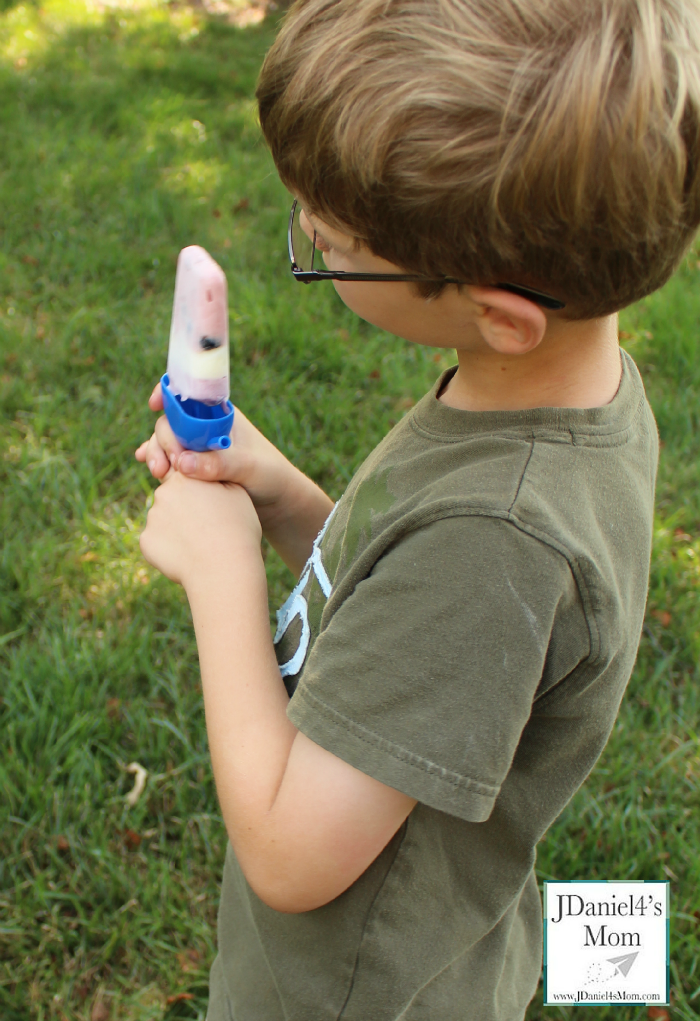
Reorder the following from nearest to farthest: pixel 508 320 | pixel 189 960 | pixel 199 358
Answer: pixel 508 320 → pixel 199 358 → pixel 189 960

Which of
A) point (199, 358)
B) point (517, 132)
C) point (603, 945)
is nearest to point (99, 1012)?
point (603, 945)

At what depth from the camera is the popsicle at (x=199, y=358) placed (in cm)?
114

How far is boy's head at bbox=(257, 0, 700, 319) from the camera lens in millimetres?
810

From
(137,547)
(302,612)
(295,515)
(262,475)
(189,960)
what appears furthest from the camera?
(137,547)

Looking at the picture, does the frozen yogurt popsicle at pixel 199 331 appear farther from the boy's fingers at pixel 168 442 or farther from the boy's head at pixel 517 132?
the boy's head at pixel 517 132

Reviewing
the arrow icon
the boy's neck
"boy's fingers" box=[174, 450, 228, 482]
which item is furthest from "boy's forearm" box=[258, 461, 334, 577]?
the arrow icon

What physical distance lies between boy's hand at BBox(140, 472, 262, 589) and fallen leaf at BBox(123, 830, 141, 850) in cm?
124

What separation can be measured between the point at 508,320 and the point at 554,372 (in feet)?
0.35

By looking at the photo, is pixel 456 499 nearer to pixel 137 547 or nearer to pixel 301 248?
pixel 301 248

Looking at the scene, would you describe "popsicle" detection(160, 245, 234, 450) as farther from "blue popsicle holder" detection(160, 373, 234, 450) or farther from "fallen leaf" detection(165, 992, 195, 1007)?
"fallen leaf" detection(165, 992, 195, 1007)

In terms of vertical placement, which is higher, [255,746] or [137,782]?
[255,746]

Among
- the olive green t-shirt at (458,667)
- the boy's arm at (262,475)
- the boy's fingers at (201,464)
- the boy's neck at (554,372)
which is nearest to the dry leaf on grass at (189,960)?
the olive green t-shirt at (458,667)

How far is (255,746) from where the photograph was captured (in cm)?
106

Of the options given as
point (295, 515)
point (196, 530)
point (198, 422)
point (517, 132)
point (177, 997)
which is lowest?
point (177, 997)
